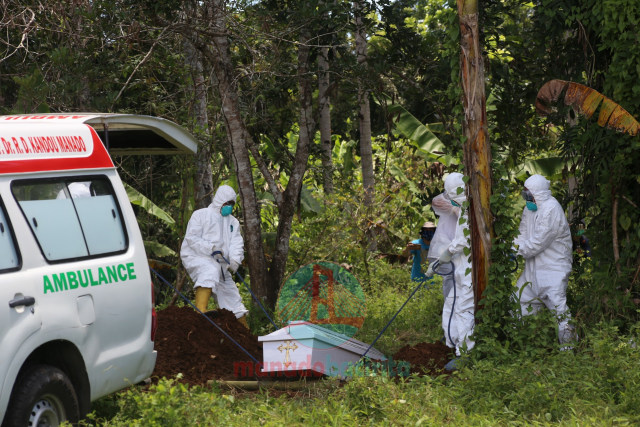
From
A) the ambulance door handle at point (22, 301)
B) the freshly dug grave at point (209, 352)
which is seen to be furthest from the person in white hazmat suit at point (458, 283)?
the ambulance door handle at point (22, 301)

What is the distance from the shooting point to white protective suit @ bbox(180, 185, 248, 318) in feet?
33.4

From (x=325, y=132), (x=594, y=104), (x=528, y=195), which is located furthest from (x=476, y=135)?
(x=325, y=132)

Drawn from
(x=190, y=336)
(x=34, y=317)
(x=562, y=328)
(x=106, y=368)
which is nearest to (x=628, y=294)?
(x=562, y=328)

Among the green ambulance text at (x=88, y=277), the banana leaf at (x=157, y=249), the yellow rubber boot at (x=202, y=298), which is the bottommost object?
the yellow rubber boot at (x=202, y=298)

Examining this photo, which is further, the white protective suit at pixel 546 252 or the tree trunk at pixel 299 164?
the tree trunk at pixel 299 164

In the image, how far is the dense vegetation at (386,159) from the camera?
644 centimetres

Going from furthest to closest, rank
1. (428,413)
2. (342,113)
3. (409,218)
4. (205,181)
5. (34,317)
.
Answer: (342,113) < (409,218) < (205,181) < (428,413) < (34,317)

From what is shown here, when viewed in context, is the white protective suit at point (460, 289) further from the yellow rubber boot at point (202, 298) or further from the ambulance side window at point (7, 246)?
the ambulance side window at point (7, 246)

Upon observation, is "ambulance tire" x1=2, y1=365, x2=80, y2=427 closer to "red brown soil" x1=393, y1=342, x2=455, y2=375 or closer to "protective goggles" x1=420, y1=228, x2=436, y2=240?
"red brown soil" x1=393, y1=342, x2=455, y2=375

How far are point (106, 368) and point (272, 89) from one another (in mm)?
6509

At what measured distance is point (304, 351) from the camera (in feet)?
24.9

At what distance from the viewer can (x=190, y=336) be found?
8.94 m

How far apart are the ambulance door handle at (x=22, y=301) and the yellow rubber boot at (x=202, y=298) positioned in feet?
16.9

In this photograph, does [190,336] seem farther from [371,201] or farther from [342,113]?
[342,113]
